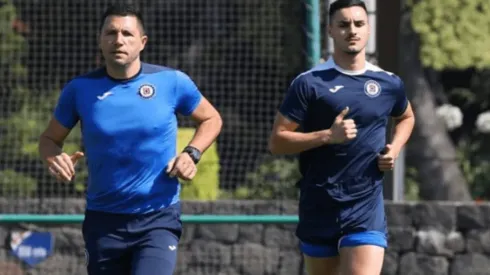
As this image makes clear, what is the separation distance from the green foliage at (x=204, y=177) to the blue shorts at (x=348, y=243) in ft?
11.5

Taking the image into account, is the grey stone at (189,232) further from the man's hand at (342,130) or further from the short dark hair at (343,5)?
the man's hand at (342,130)

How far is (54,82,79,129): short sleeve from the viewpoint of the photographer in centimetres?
656

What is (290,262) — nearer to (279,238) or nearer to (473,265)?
(279,238)

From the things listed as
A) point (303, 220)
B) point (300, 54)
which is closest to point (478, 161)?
point (300, 54)

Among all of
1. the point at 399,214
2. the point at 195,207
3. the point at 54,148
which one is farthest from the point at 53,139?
the point at 399,214

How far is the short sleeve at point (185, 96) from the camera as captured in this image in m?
6.58

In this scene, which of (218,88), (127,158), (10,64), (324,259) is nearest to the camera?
(127,158)

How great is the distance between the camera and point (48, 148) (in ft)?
21.7

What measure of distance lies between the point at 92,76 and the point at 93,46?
14.0 feet

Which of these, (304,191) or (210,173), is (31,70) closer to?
(210,173)

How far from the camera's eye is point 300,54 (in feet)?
33.0

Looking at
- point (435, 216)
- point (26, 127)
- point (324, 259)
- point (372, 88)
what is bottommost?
point (435, 216)

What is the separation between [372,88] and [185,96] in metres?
0.98

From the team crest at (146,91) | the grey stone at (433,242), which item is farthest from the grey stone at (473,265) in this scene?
the team crest at (146,91)
